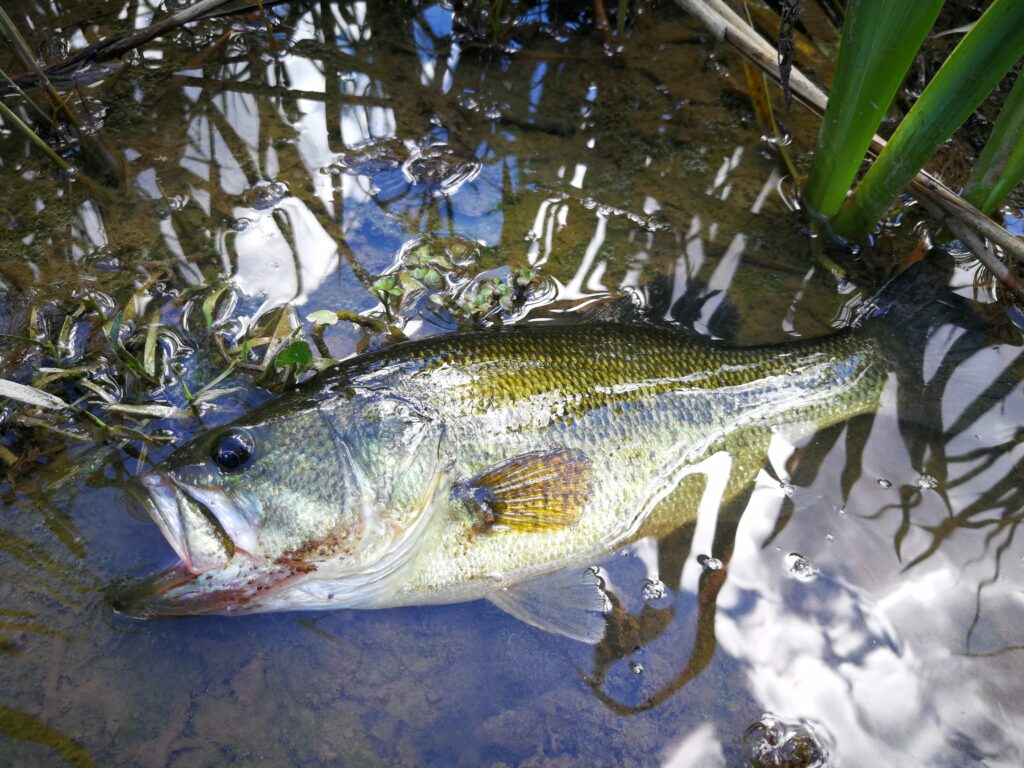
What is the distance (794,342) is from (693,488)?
0.97m

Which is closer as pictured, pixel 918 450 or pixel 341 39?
pixel 918 450

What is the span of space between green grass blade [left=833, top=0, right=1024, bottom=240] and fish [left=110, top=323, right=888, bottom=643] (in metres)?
1.14

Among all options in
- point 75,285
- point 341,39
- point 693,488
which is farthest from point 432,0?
point 693,488

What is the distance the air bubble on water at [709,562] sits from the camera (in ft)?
9.59

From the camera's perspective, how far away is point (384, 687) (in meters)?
2.57

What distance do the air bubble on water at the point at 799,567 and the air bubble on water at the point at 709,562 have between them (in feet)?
0.97

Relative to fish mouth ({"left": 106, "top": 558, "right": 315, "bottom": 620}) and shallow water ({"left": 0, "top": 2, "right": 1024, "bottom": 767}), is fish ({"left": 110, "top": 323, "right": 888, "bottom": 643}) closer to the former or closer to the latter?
fish mouth ({"left": 106, "top": 558, "right": 315, "bottom": 620})

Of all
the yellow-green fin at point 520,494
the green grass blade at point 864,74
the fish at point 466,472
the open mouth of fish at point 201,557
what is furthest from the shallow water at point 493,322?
the green grass blade at point 864,74

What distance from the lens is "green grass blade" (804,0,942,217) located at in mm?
2717

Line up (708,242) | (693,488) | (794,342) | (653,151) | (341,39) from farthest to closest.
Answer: (341,39)
(653,151)
(708,242)
(794,342)
(693,488)

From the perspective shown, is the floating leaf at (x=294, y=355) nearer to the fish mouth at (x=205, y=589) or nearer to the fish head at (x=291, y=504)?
the fish head at (x=291, y=504)

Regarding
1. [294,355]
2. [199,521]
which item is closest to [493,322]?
[294,355]

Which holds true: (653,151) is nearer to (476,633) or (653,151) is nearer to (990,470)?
(990,470)

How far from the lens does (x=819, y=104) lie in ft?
11.8
